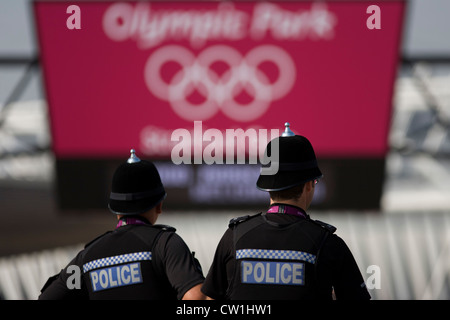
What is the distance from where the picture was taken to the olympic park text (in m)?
10.1

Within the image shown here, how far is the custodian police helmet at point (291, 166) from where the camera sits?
2.70 m

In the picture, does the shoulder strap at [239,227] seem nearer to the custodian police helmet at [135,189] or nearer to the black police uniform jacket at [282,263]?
the black police uniform jacket at [282,263]

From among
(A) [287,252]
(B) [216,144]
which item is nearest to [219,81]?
(B) [216,144]

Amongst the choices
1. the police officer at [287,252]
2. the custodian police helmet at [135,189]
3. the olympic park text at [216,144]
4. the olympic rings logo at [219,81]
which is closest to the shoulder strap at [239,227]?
the police officer at [287,252]

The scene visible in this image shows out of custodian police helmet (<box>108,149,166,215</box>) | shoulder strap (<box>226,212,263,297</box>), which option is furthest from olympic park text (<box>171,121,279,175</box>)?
shoulder strap (<box>226,212,263,297</box>)

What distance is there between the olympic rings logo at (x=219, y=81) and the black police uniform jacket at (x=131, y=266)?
7608mm

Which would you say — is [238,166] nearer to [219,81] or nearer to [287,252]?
[219,81]

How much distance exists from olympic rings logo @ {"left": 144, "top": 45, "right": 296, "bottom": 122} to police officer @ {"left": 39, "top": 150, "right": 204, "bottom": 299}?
7.45 metres

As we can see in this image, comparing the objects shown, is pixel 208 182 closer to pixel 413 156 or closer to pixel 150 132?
pixel 150 132

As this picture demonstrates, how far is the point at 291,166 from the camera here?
2.73 m

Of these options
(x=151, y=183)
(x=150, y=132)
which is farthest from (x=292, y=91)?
(x=151, y=183)

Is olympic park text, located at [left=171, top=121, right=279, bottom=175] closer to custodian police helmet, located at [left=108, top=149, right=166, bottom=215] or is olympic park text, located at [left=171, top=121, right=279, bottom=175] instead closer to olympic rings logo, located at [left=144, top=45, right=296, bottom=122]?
olympic rings logo, located at [left=144, top=45, right=296, bottom=122]

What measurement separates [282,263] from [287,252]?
56 mm
